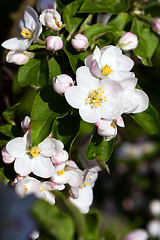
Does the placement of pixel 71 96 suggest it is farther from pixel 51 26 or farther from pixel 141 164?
pixel 141 164

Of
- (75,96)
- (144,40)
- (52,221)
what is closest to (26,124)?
(75,96)

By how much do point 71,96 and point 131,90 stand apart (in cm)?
20

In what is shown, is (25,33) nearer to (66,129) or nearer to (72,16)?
(72,16)

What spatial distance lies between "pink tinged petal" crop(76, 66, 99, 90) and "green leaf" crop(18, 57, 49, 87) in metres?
0.18

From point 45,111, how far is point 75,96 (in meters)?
0.12

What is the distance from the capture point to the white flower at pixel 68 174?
131cm

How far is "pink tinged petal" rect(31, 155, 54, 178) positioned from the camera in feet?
4.29

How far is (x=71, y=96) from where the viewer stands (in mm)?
1274

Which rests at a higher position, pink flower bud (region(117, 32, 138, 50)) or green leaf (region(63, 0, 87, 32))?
green leaf (region(63, 0, 87, 32))

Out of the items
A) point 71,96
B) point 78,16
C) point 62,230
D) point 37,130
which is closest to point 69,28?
point 78,16

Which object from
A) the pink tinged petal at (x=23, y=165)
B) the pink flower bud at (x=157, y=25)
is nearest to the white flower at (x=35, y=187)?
the pink tinged petal at (x=23, y=165)

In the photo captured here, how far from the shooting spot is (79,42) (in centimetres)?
133

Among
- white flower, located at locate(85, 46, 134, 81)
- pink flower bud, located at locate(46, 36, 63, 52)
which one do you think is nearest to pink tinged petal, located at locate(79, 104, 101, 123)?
white flower, located at locate(85, 46, 134, 81)

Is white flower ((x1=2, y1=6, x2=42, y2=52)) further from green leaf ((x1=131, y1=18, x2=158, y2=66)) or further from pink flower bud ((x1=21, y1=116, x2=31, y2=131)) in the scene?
green leaf ((x1=131, y1=18, x2=158, y2=66))
